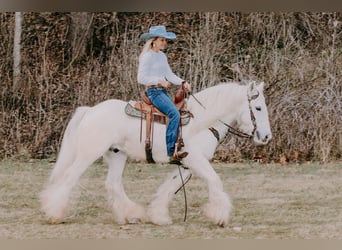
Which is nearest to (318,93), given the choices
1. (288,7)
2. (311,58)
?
(311,58)

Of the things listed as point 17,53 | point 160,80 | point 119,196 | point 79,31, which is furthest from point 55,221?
point 79,31

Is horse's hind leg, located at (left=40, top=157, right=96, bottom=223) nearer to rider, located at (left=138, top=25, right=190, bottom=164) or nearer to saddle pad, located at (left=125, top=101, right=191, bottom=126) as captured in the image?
saddle pad, located at (left=125, top=101, right=191, bottom=126)

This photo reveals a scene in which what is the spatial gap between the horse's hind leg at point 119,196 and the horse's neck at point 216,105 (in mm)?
665

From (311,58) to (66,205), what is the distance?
2698mm

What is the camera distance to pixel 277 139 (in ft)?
24.6

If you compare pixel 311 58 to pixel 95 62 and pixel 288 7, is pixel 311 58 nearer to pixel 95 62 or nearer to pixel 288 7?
pixel 288 7

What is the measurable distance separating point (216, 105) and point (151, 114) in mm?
511

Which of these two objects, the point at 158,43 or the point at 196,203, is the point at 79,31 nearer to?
the point at 158,43

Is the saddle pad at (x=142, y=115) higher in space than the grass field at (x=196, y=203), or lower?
higher

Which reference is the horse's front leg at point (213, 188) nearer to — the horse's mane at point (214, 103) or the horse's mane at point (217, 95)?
the horse's mane at point (214, 103)

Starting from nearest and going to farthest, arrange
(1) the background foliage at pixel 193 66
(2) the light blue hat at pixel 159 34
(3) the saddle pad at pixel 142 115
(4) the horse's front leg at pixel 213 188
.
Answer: (4) the horse's front leg at pixel 213 188
(3) the saddle pad at pixel 142 115
(2) the light blue hat at pixel 159 34
(1) the background foliage at pixel 193 66

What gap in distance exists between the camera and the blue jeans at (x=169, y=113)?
21.0 feet

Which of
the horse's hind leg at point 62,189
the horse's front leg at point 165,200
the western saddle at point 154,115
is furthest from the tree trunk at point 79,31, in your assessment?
the horse's front leg at point 165,200

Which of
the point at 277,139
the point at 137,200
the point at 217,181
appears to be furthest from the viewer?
the point at 277,139
